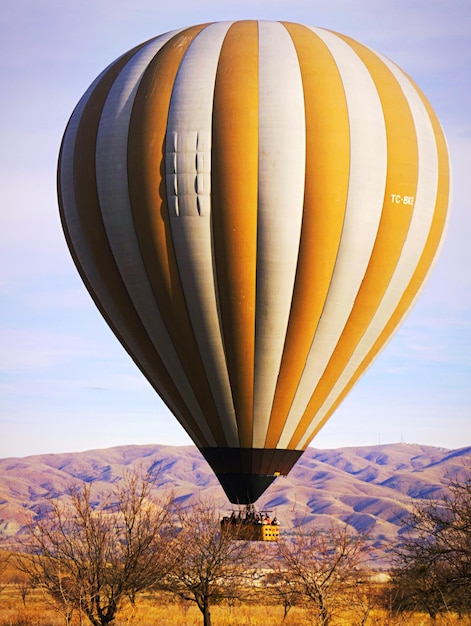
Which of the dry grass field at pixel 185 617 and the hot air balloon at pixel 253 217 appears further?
the dry grass field at pixel 185 617

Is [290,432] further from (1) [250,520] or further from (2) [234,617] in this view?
(2) [234,617]

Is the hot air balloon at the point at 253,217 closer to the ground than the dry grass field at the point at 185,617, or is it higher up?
higher up

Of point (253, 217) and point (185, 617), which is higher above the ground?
point (253, 217)

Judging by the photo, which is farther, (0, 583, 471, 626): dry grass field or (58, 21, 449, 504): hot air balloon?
(0, 583, 471, 626): dry grass field

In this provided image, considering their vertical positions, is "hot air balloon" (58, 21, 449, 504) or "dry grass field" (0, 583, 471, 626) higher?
"hot air balloon" (58, 21, 449, 504)

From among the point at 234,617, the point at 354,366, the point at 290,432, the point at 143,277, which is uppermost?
the point at 143,277

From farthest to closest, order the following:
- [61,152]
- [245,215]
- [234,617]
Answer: [234,617]
[61,152]
[245,215]

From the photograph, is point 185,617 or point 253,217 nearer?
point 253,217

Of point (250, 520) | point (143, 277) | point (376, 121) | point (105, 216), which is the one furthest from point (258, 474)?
point (376, 121)
